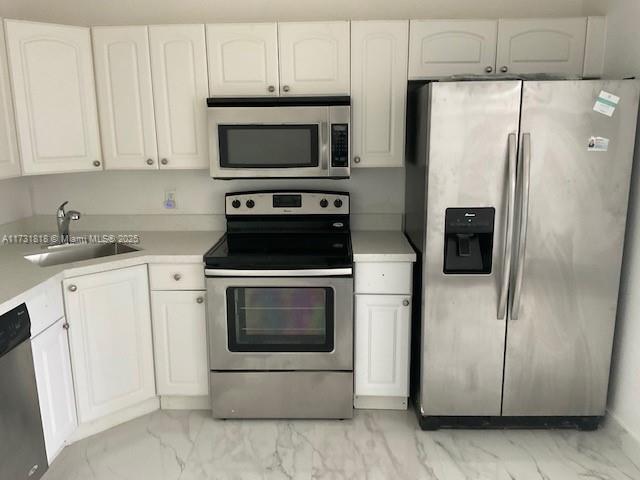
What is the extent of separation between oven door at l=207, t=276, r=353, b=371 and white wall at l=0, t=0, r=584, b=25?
1.57 meters

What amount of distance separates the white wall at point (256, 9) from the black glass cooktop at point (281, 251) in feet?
4.13

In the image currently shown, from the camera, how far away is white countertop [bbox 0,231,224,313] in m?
2.02

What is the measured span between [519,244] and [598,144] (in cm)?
55

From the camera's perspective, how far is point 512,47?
8.61 feet

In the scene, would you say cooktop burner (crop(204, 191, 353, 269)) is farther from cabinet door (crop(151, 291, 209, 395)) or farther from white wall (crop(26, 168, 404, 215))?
cabinet door (crop(151, 291, 209, 395))

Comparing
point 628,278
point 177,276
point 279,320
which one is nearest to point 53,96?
point 177,276

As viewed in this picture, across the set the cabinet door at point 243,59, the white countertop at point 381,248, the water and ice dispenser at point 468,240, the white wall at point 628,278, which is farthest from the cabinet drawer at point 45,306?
the white wall at point 628,278

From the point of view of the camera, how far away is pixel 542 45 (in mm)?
2619

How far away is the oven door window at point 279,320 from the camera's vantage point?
2523mm

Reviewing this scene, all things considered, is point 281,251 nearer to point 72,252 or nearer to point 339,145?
point 339,145

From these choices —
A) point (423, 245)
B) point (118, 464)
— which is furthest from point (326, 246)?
point (118, 464)

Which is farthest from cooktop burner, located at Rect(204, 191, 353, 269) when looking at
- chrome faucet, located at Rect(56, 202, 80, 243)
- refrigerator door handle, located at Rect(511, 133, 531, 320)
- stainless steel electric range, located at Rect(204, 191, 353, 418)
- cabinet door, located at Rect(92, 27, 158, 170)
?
refrigerator door handle, located at Rect(511, 133, 531, 320)

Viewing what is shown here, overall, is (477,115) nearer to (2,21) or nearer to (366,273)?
(366,273)

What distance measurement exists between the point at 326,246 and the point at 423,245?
0.56 metres
